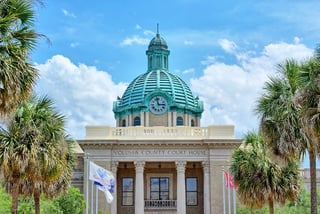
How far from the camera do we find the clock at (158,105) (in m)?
55.0

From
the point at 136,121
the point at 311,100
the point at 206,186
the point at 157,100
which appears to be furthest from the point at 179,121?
the point at 311,100

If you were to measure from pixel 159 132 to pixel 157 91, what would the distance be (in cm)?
763

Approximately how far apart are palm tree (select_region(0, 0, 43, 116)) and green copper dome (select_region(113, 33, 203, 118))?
38531mm

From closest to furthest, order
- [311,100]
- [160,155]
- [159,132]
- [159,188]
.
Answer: [311,100] → [160,155] → [159,132] → [159,188]

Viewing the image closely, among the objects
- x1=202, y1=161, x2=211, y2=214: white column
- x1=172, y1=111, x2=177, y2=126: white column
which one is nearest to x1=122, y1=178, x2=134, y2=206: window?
x1=202, y1=161, x2=211, y2=214: white column

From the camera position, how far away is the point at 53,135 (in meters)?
24.0

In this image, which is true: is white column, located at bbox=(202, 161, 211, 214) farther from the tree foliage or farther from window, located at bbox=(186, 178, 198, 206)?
the tree foliage

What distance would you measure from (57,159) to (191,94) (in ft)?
119

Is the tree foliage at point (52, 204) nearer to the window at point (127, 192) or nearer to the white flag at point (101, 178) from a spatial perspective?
the white flag at point (101, 178)

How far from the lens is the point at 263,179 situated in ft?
97.4

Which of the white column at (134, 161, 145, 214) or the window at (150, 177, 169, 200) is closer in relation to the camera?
the white column at (134, 161, 145, 214)

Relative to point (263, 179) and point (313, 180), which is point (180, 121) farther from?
point (313, 180)

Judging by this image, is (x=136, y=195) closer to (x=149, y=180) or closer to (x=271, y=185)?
(x=149, y=180)

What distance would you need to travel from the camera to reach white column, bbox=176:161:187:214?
46000mm
